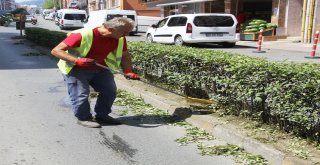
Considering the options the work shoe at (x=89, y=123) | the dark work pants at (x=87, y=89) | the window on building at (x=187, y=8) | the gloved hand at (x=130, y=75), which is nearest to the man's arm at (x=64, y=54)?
the dark work pants at (x=87, y=89)

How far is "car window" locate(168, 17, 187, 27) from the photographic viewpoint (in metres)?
19.4

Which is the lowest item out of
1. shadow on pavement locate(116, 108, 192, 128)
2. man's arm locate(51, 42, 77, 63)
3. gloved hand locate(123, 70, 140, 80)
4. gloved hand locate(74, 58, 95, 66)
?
shadow on pavement locate(116, 108, 192, 128)

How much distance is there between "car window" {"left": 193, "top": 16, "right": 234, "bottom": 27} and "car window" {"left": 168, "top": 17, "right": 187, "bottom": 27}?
Result: 0.69 metres

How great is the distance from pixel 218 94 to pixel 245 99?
0.68 meters

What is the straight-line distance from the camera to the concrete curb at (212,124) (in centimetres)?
407

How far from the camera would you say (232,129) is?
15.9 feet

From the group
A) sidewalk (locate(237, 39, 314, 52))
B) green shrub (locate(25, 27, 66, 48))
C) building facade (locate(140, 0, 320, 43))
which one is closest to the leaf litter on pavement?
green shrub (locate(25, 27, 66, 48))

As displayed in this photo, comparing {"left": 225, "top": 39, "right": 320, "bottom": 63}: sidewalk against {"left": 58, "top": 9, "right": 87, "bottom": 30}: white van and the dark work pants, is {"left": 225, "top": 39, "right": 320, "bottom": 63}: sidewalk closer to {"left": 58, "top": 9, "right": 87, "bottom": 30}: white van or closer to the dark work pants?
the dark work pants

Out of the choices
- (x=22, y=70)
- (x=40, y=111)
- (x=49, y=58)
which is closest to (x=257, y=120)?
(x=40, y=111)

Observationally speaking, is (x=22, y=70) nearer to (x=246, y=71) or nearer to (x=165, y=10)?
(x=246, y=71)

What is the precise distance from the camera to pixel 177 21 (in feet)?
65.1

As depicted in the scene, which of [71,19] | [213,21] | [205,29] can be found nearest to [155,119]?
[205,29]

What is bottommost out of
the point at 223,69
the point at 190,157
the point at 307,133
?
the point at 190,157

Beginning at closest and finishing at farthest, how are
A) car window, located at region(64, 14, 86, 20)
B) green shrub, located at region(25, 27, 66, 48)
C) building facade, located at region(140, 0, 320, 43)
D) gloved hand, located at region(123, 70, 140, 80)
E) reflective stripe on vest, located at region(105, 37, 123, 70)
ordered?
gloved hand, located at region(123, 70, 140, 80)
reflective stripe on vest, located at region(105, 37, 123, 70)
green shrub, located at region(25, 27, 66, 48)
building facade, located at region(140, 0, 320, 43)
car window, located at region(64, 14, 86, 20)
